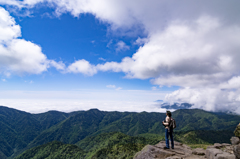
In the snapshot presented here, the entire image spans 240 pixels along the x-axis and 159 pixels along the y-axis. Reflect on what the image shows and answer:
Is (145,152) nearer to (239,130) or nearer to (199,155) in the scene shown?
(199,155)

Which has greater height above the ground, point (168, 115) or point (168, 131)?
point (168, 115)

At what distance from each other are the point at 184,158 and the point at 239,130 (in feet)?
27.8

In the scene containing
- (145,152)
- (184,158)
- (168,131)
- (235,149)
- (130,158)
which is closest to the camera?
(235,149)

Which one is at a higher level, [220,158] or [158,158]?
[220,158]

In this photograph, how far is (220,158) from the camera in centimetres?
1545

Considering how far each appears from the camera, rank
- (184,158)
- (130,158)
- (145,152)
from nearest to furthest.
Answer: (184,158)
(145,152)
(130,158)

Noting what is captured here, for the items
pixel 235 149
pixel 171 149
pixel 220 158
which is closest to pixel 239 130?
pixel 235 149

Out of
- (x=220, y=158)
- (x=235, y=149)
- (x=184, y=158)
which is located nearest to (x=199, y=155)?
(x=184, y=158)

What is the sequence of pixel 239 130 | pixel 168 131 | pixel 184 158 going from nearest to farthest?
pixel 239 130, pixel 184 158, pixel 168 131

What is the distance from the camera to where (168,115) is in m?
20.2

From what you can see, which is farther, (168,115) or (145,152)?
(145,152)

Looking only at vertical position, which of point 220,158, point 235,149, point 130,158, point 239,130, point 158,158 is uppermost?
point 239,130

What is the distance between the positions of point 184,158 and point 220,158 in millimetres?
5120

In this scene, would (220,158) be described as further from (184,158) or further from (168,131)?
(168,131)
